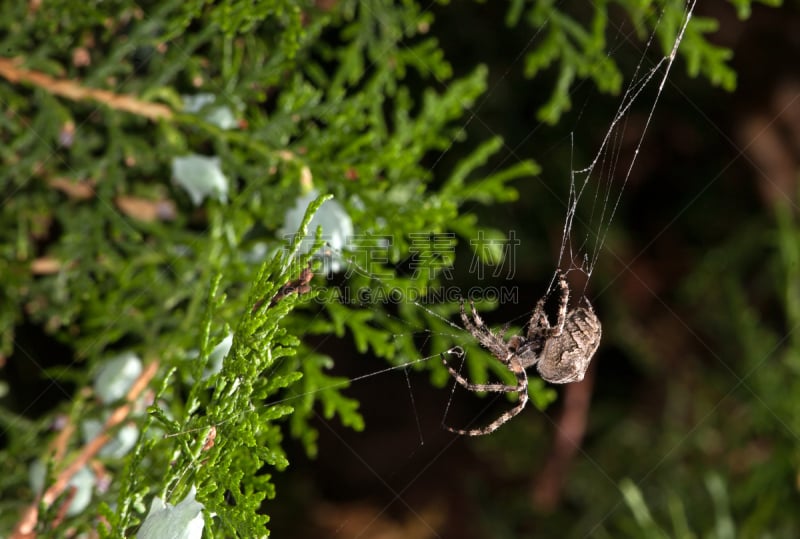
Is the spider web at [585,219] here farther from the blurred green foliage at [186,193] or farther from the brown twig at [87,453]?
the brown twig at [87,453]

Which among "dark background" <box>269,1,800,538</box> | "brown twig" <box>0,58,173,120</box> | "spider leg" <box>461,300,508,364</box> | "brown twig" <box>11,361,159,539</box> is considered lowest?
"dark background" <box>269,1,800,538</box>

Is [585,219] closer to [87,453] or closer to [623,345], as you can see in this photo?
[623,345]

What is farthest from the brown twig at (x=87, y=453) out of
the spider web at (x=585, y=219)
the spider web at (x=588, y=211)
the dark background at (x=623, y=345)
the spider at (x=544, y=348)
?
the dark background at (x=623, y=345)

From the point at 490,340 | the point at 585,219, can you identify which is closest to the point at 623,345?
the point at 585,219

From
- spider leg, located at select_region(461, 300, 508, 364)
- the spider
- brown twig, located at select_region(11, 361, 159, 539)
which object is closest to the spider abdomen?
the spider

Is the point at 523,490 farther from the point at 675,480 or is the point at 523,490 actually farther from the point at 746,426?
the point at 746,426

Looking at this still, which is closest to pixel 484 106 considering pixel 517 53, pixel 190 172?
pixel 517 53

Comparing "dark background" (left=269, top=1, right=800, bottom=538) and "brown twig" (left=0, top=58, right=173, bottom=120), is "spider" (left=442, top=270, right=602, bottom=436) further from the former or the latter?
"dark background" (left=269, top=1, right=800, bottom=538)
